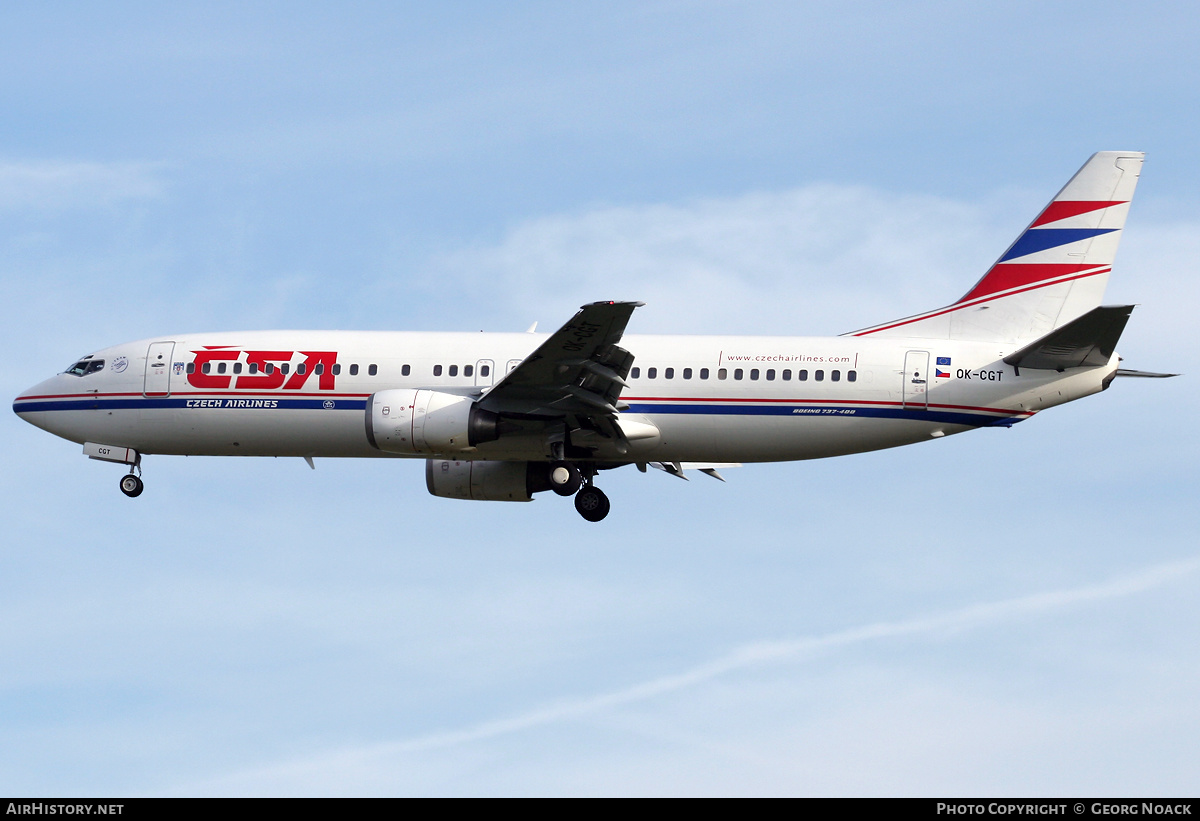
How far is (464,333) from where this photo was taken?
129 feet

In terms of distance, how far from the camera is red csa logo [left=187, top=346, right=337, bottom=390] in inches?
1515

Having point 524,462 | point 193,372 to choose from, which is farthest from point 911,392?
point 193,372

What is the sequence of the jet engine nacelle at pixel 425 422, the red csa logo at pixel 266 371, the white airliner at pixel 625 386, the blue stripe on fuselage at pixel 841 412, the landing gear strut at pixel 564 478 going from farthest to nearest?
the red csa logo at pixel 266 371
the landing gear strut at pixel 564 478
the blue stripe on fuselage at pixel 841 412
the white airliner at pixel 625 386
the jet engine nacelle at pixel 425 422

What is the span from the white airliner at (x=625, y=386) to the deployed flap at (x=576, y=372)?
0.20 ft

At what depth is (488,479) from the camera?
133 feet

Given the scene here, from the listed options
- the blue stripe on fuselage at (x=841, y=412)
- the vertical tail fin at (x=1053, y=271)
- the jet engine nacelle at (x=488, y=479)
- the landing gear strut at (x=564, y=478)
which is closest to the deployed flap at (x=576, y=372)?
the landing gear strut at (x=564, y=478)

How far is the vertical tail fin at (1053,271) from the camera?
38031mm

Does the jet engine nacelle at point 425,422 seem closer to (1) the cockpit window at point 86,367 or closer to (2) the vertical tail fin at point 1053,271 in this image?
(1) the cockpit window at point 86,367

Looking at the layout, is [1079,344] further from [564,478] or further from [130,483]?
[130,483]

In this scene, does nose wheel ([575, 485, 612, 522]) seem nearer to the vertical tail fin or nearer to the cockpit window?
the vertical tail fin

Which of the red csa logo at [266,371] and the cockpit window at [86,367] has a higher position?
the cockpit window at [86,367]

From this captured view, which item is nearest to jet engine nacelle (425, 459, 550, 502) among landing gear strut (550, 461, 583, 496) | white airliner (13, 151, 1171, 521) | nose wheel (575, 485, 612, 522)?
white airliner (13, 151, 1171, 521)

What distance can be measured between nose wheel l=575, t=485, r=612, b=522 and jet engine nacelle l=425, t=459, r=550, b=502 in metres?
1.90

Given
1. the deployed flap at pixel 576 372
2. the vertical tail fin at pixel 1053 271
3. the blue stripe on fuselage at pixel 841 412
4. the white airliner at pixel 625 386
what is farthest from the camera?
the vertical tail fin at pixel 1053 271
